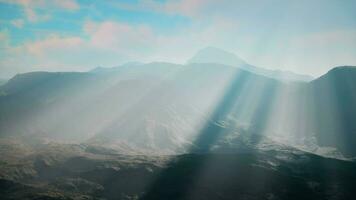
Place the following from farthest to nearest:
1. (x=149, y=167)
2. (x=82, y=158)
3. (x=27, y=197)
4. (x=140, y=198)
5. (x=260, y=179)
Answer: (x=82, y=158) < (x=149, y=167) < (x=260, y=179) < (x=140, y=198) < (x=27, y=197)

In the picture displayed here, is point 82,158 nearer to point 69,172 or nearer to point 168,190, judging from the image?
point 69,172

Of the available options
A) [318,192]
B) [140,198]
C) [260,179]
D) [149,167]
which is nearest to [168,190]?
[140,198]

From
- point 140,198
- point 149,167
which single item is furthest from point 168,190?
point 149,167

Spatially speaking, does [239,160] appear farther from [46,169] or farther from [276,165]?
[46,169]

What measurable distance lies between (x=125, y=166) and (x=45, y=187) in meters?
43.9

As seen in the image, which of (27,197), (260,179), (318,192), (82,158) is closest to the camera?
(27,197)

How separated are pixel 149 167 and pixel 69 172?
41358mm

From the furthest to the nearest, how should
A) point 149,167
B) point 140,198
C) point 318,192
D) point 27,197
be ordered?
1. point 149,167
2. point 318,192
3. point 140,198
4. point 27,197

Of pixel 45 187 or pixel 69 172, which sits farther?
pixel 69 172

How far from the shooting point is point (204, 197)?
452 feet

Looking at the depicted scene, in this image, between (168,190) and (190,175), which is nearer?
(168,190)

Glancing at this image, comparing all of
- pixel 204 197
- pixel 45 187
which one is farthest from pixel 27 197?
pixel 204 197

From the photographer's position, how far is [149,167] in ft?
558

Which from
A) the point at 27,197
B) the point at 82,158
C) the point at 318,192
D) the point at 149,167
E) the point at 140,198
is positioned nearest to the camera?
the point at 27,197
